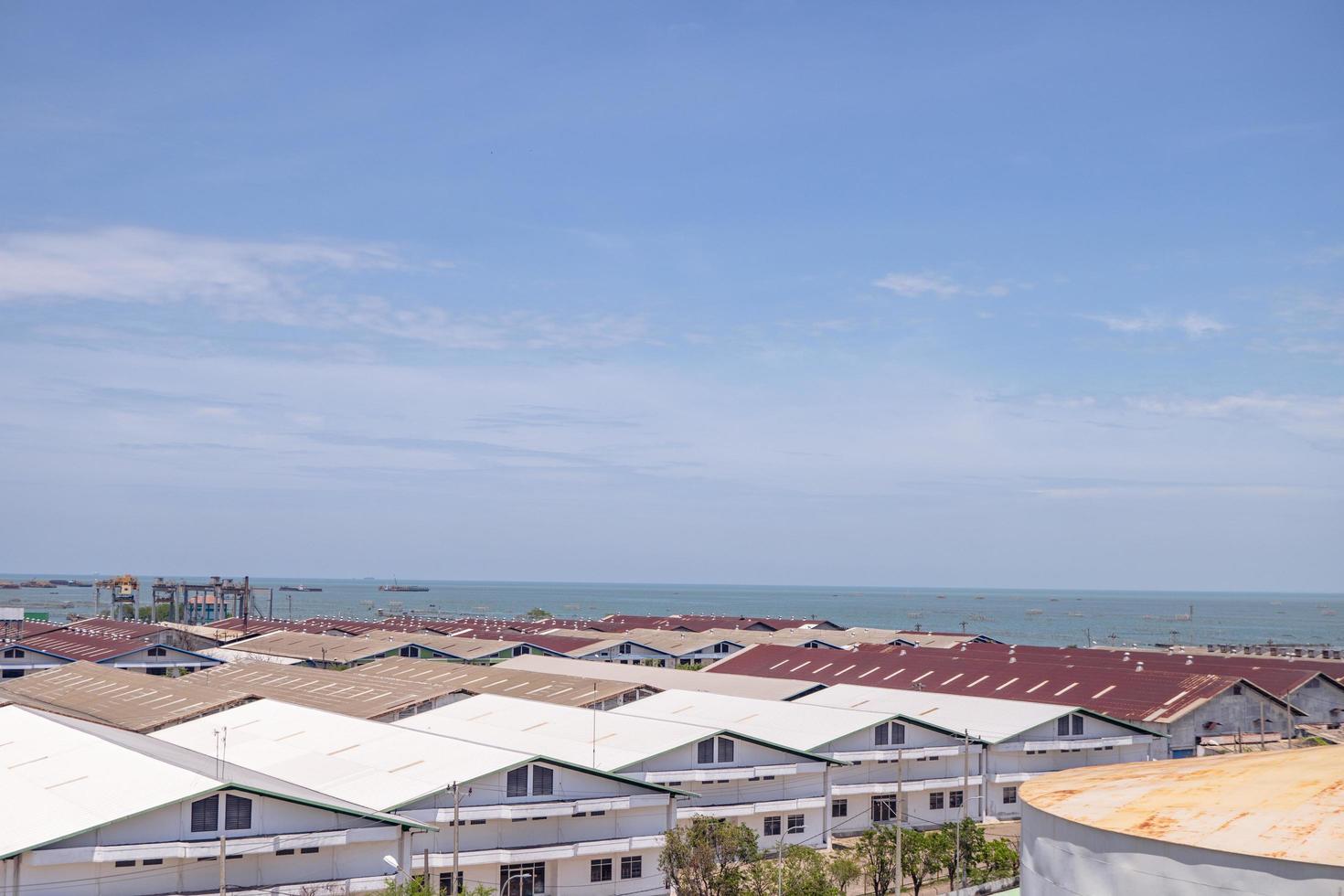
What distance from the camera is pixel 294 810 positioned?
2961cm

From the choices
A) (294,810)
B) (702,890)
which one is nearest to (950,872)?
(702,890)

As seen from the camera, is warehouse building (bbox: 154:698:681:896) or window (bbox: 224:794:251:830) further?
warehouse building (bbox: 154:698:681:896)

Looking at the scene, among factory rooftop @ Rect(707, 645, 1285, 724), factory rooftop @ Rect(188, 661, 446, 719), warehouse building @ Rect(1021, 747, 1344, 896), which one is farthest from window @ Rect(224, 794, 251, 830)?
factory rooftop @ Rect(707, 645, 1285, 724)

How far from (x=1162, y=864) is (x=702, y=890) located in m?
17.7

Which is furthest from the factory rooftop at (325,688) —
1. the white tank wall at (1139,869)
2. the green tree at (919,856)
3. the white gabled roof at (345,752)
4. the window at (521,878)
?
the white tank wall at (1139,869)

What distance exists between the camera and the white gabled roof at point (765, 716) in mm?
46719

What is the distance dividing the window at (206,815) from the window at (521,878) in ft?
27.8

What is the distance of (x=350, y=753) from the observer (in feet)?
130

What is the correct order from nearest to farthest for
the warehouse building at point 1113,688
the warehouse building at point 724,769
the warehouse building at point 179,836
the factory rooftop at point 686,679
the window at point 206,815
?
1. the warehouse building at point 179,836
2. the window at point 206,815
3. the warehouse building at point 724,769
4. the warehouse building at point 1113,688
5. the factory rooftop at point 686,679

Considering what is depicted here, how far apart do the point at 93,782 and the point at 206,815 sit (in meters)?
4.79

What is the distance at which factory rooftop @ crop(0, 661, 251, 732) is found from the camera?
52.5 m

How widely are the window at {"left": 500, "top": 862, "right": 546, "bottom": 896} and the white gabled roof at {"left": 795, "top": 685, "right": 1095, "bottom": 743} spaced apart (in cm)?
1919

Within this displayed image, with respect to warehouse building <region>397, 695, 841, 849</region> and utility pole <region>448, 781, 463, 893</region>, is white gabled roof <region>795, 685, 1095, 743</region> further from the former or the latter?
utility pole <region>448, 781, 463, 893</region>

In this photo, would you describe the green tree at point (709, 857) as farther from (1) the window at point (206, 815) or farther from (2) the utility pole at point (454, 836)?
(1) the window at point (206, 815)
